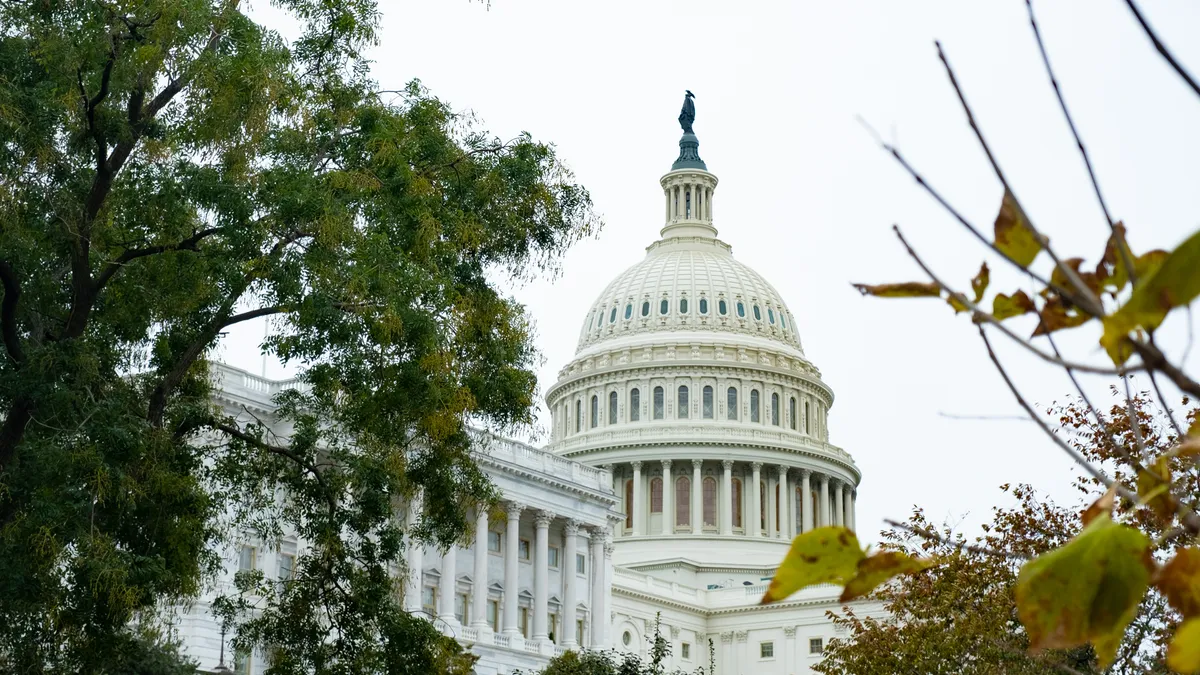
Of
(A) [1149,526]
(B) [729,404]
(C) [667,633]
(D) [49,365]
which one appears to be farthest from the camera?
(B) [729,404]

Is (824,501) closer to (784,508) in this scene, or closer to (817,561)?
(784,508)

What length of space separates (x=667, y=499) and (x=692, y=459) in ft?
11.7

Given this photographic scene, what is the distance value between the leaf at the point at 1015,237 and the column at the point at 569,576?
82861 mm

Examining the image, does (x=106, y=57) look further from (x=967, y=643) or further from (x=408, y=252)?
(x=967, y=643)

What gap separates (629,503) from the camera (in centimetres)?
12825

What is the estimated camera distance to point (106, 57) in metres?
21.9

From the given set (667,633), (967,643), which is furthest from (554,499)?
(967,643)

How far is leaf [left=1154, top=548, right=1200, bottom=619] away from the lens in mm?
3430

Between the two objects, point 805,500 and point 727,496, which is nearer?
point 727,496

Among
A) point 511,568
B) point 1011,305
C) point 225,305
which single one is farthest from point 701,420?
point 1011,305

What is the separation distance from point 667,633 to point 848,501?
104 ft

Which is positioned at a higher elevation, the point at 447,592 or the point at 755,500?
the point at 755,500

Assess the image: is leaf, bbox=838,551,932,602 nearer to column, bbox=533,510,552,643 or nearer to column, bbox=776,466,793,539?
column, bbox=533,510,552,643

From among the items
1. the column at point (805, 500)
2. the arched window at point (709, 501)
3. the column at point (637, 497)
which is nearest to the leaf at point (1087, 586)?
the column at point (637, 497)
